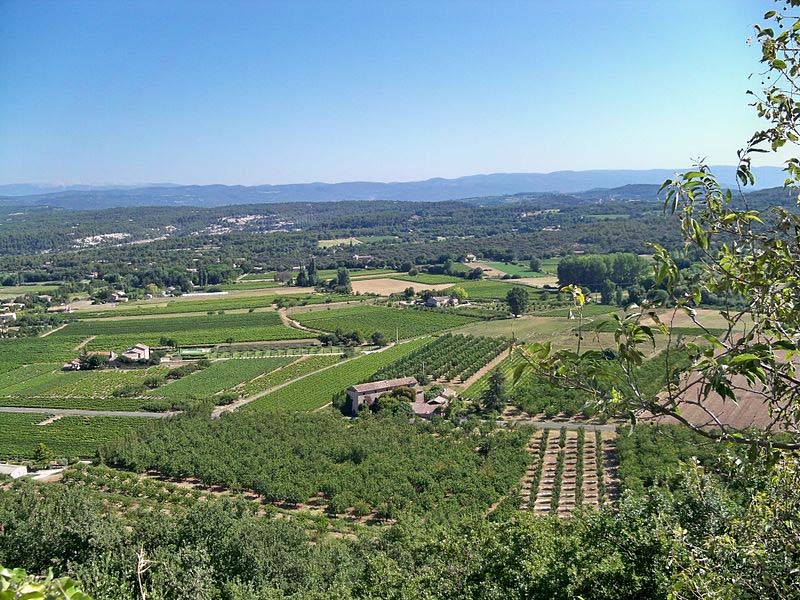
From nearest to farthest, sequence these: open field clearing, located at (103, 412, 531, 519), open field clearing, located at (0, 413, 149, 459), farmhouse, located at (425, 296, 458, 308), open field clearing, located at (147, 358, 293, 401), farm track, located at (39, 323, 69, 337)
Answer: open field clearing, located at (103, 412, 531, 519) < open field clearing, located at (0, 413, 149, 459) < open field clearing, located at (147, 358, 293, 401) < farm track, located at (39, 323, 69, 337) < farmhouse, located at (425, 296, 458, 308)

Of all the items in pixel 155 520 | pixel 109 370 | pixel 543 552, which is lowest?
pixel 109 370

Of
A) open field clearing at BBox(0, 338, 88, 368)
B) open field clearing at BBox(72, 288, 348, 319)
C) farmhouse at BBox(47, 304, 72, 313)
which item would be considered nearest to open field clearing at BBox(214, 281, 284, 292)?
open field clearing at BBox(72, 288, 348, 319)

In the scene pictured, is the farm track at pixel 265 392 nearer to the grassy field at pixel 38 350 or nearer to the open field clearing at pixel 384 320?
the open field clearing at pixel 384 320

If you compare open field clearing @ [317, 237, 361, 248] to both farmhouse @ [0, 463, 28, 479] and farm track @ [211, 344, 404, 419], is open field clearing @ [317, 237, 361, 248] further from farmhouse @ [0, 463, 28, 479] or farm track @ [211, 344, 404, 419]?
farmhouse @ [0, 463, 28, 479]

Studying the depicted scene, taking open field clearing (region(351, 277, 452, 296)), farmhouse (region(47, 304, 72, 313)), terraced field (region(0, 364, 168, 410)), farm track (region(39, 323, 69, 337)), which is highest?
open field clearing (region(351, 277, 452, 296))

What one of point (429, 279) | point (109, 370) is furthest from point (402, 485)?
→ point (429, 279)

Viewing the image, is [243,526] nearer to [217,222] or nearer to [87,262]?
[87,262]

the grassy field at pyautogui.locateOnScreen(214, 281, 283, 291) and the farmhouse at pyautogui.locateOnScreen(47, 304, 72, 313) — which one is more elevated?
the grassy field at pyautogui.locateOnScreen(214, 281, 283, 291)
